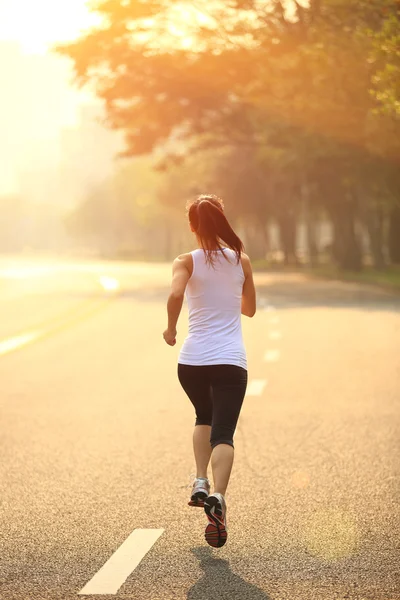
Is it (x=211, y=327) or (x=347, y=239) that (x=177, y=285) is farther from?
(x=347, y=239)

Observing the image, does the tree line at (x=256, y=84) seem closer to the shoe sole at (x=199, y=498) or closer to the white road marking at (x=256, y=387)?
the white road marking at (x=256, y=387)

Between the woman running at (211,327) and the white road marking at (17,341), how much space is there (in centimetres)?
1174

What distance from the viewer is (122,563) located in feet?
19.6

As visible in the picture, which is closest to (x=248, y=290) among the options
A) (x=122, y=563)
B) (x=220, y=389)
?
(x=220, y=389)

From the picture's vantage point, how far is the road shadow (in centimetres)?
543

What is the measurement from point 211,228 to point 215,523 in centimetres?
156

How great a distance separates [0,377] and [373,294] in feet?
69.3

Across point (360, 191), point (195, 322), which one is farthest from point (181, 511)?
point (360, 191)

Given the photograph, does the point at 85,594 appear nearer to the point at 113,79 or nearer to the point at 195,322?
the point at 195,322

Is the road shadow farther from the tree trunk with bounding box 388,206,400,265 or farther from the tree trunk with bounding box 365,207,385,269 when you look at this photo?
the tree trunk with bounding box 388,206,400,265

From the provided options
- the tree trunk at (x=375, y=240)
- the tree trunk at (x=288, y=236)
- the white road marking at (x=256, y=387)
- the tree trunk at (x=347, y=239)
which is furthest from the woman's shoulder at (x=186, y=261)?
the tree trunk at (x=288, y=236)

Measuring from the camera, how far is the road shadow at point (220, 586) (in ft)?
17.8

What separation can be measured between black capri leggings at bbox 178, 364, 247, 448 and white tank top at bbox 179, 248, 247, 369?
41mm

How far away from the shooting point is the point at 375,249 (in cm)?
5469
